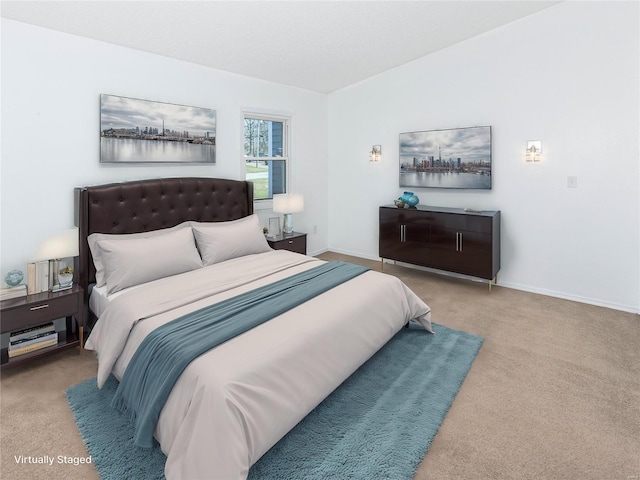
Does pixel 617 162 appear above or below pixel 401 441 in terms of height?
above

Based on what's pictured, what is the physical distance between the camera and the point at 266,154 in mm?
4949

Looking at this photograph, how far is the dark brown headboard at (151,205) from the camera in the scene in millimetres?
3002

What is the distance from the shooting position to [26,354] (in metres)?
2.52

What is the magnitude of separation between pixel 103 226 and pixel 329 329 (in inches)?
87.8

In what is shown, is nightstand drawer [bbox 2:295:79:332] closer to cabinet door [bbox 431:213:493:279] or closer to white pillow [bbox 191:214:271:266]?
white pillow [bbox 191:214:271:266]

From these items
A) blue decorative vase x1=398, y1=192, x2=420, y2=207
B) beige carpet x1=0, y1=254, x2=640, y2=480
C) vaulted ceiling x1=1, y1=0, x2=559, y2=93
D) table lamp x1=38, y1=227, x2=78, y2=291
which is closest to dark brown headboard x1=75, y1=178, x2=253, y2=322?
table lamp x1=38, y1=227, x2=78, y2=291

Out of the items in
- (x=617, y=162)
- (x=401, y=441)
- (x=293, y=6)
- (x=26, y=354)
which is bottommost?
(x=401, y=441)

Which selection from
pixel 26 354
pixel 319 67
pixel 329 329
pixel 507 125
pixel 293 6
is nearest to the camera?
pixel 329 329

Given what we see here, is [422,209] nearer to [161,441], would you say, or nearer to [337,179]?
[337,179]

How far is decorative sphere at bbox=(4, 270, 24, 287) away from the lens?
2594 millimetres

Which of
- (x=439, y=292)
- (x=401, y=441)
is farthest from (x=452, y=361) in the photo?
(x=439, y=292)

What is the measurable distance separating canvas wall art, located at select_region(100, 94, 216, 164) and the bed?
0.89 ft

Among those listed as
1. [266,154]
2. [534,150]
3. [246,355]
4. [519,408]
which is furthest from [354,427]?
[266,154]

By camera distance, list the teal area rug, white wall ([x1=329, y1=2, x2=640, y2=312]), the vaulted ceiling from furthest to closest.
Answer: white wall ([x1=329, y1=2, x2=640, y2=312]) → the vaulted ceiling → the teal area rug
